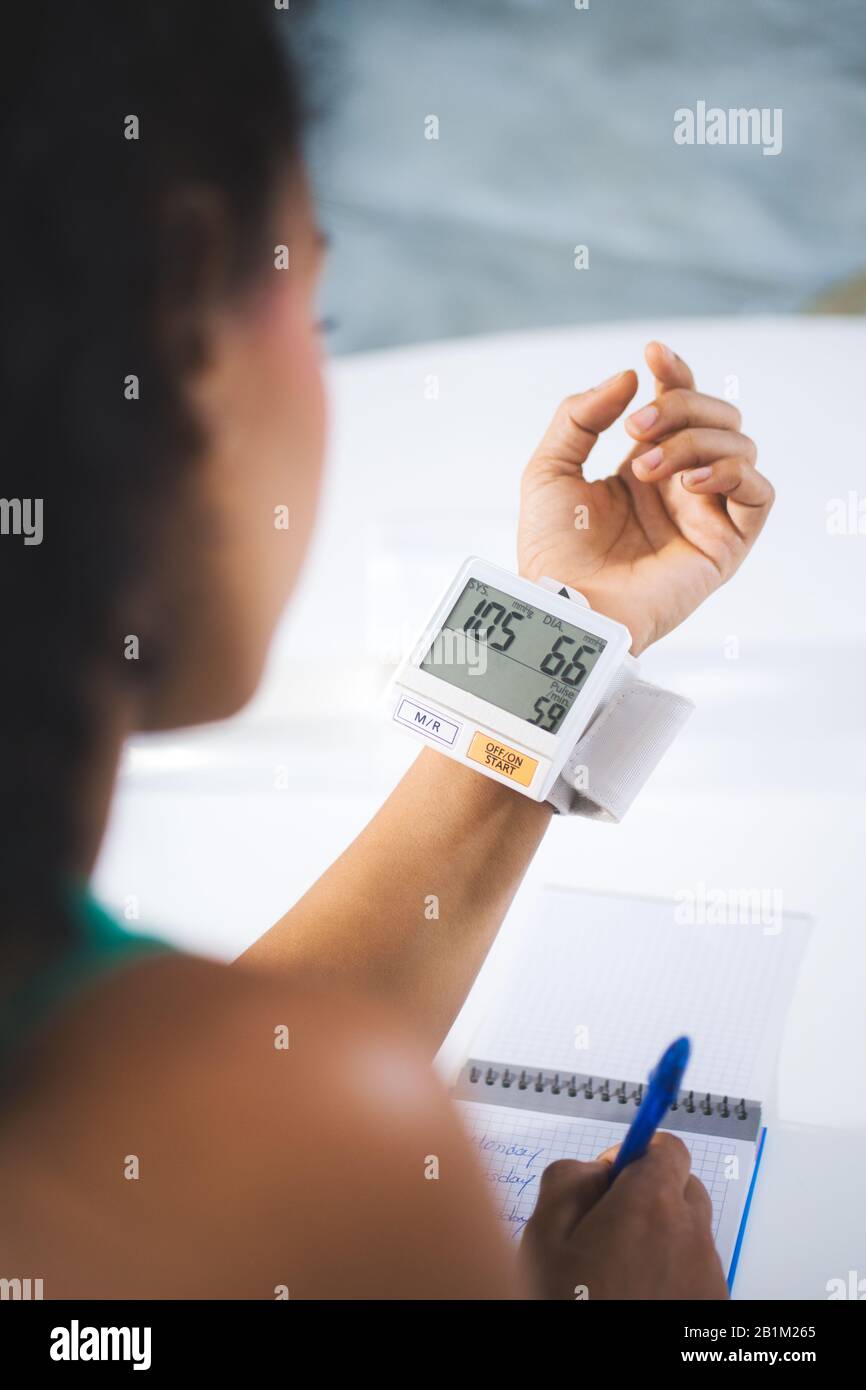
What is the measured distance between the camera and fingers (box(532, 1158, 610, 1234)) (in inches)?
31.1

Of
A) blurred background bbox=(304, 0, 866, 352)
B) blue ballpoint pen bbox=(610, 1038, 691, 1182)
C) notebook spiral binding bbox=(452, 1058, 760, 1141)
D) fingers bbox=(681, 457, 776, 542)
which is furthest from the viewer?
blurred background bbox=(304, 0, 866, 352)

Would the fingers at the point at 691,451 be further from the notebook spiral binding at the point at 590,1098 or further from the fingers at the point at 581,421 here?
the notebook spiral binding at the point at 590,1098

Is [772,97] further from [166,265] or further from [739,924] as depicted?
[739,924]

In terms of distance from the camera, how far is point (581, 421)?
1.10m

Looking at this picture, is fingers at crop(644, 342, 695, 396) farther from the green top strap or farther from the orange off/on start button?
the green top strap

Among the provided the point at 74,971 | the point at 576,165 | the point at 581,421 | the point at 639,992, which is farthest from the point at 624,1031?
the point at 576,165

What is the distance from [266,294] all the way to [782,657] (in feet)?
2.22

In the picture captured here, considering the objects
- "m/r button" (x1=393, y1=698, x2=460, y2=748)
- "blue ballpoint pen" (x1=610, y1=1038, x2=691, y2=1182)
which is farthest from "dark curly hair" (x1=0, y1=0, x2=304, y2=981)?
"blue ballpoint pen" (x1=610, y1=1038, x2=691, y2=1182)

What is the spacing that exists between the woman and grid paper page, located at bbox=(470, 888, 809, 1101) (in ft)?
0.22

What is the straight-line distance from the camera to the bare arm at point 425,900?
923mm

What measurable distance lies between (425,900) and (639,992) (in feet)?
0.67

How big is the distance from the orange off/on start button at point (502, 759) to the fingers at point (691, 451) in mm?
293

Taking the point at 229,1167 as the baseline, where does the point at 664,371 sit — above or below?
above

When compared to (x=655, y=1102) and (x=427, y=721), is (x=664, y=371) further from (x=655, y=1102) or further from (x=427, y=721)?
(x=655, y=1102)
